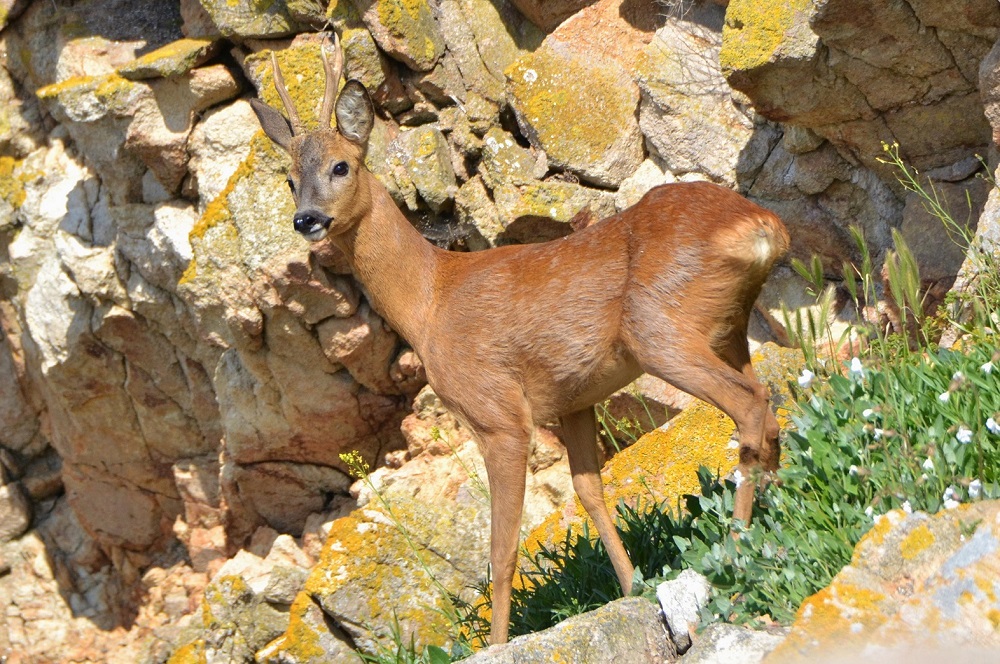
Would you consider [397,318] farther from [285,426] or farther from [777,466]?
[285,426]

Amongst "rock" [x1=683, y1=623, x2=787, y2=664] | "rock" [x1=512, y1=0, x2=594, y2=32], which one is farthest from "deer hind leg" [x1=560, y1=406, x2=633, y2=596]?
"rock" [x1=512, y1=0, x2=594, y2=32]

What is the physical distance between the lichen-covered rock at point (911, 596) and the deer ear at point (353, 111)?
12.8 ft

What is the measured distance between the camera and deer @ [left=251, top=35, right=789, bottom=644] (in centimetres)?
Result: 527

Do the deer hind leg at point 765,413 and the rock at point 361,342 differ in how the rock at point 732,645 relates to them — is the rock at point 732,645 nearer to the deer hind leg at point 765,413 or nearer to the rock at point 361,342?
the deer hind leg at point 765,413

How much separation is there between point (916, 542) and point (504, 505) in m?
2.33

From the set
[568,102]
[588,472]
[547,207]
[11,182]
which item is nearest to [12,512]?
[11,182]

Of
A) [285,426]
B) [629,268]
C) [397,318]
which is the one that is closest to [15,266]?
[285,426]

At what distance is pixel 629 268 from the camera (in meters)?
5.48

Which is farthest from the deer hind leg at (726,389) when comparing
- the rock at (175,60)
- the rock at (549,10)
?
the rock at (175,60)

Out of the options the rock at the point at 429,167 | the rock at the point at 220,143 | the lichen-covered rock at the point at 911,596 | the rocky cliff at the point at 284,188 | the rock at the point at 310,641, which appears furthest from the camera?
the rock at the point at 220,143

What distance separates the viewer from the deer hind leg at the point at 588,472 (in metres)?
5.69

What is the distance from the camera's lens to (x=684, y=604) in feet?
14.7

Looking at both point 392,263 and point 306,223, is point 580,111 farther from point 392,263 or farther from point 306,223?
point 306,223

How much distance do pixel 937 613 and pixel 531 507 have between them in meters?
5.86
